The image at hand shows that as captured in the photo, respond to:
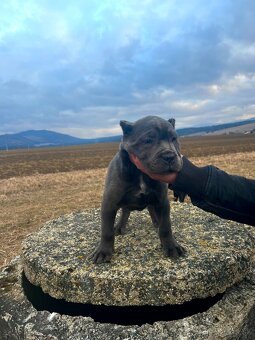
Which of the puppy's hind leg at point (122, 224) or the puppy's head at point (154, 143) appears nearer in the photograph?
the puppy's head at point (154, 143)

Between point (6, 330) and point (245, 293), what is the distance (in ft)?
8.16

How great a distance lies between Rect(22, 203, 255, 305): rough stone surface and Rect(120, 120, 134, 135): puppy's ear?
143 centimetres

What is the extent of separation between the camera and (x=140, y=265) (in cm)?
373

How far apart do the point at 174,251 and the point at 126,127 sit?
4.90 feet

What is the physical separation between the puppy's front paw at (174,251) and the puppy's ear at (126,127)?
138cm

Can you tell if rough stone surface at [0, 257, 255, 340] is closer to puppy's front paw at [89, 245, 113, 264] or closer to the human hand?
puppy's front paw at [89, 245, 113, 264]

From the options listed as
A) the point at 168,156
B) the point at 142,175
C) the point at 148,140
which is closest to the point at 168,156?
the point at 168,156

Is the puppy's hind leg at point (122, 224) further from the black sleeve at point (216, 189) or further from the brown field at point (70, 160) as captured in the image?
the brown field at point (70, 160)

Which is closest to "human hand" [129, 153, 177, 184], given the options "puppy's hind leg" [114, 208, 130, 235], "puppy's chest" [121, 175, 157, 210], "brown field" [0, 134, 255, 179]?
"puppy's chest" [121, 175, 157, 210]

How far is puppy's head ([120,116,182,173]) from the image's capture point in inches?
123

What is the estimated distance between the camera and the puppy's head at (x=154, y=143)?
3119mm

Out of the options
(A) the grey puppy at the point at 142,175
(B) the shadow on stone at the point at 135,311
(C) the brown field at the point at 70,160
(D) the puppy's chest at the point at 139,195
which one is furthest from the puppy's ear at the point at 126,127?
(C) the brown field at the point at 70,160

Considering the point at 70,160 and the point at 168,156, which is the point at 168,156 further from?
the point at 70,160

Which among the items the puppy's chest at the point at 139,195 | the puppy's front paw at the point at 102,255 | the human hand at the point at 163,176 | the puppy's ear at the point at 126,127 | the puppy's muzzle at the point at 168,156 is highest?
the puppy's ear at the point at 126,127
